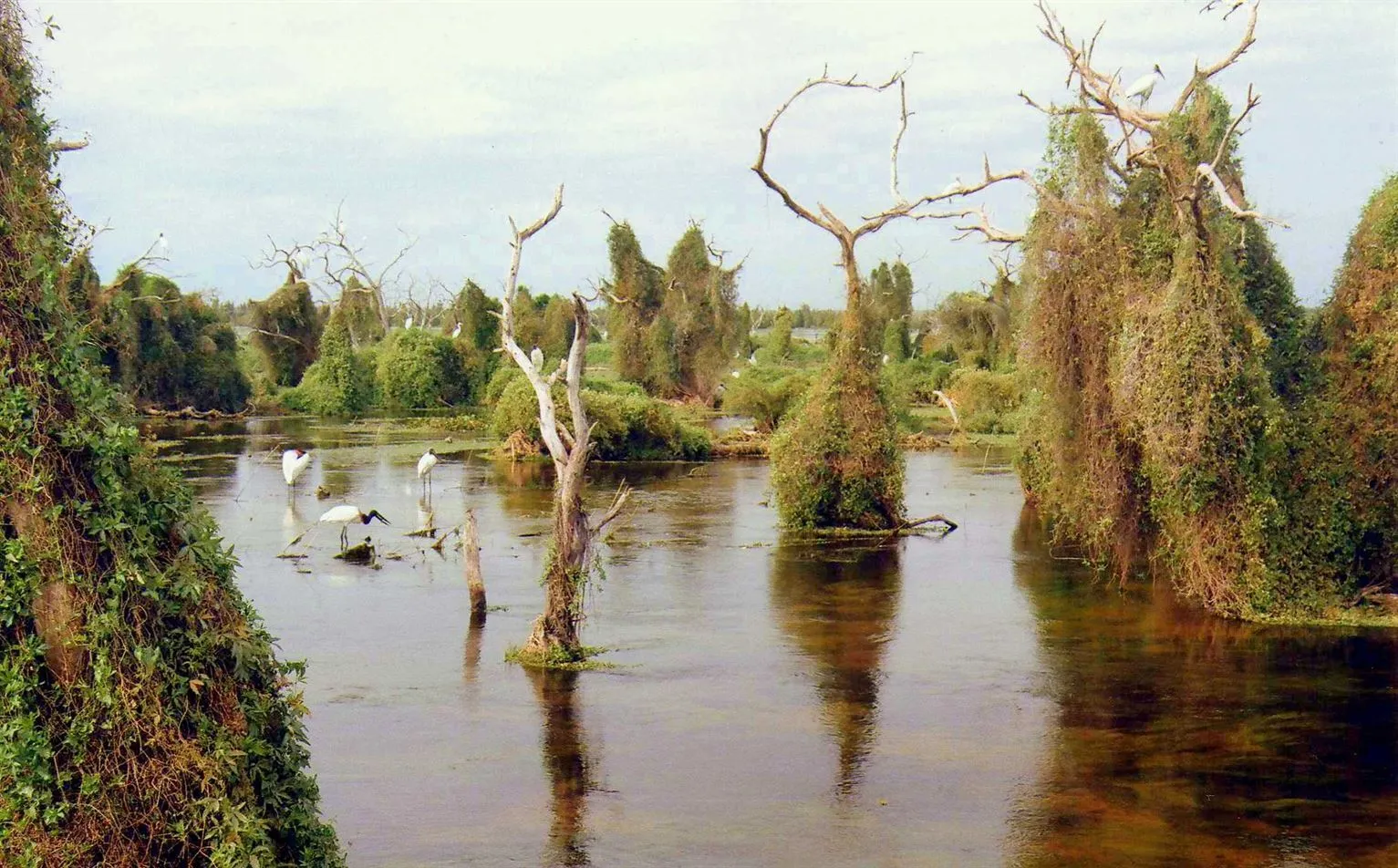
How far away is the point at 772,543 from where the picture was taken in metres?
20.7

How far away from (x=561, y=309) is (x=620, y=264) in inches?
312

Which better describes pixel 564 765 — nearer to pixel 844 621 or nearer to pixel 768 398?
pixel 844 621

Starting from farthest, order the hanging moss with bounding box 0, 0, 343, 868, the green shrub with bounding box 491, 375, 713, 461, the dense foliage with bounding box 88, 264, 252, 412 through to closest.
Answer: the dense foliage with bounding box 88, 264, 252, 412
the green shrub with bounding box 491, 375, 713, 461
the hanging moss with bounding box 0, 0, 343, 868

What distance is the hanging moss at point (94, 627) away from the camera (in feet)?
19.1

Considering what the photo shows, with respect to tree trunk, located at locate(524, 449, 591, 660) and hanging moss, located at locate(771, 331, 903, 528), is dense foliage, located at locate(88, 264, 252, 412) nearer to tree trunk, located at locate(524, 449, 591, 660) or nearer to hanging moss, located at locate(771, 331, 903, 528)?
hanging moss, located at locate(771, 331, 903, 528)

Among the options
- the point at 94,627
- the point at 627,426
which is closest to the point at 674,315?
the point at 627,426

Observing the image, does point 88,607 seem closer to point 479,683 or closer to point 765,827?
point 765,827

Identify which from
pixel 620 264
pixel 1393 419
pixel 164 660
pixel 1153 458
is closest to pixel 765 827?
pixel 164 660

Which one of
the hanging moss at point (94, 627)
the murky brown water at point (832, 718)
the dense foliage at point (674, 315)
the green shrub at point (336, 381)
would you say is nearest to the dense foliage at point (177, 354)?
the green shrub at point (336, 381)

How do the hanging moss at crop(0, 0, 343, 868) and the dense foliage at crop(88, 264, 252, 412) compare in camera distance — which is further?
the dense foliage at crop(88, 264, 252, 412)

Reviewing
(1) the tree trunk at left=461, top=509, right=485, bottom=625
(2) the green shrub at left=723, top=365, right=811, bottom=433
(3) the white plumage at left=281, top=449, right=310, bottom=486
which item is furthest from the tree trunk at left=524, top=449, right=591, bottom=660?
(2) the green shrub at left=723, top=365, right=811, bottom=433

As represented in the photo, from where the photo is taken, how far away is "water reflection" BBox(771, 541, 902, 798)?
11844 mm

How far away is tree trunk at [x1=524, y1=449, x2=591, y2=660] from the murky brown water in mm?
482

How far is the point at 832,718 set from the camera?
12109 mm
